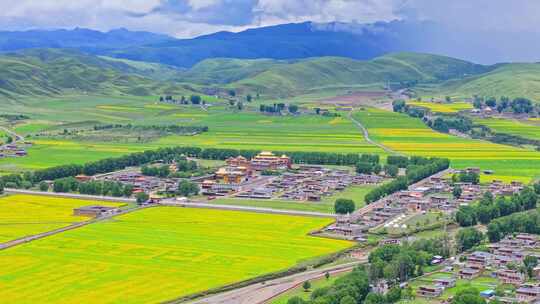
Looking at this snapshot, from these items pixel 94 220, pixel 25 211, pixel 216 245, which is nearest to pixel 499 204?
pixel 216 245

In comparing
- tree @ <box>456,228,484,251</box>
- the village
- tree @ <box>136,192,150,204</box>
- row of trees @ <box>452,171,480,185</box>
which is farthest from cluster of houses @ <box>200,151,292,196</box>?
tree @ <box>456,228,484,251</box>

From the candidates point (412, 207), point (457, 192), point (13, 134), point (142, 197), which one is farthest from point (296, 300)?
point (13, 134)

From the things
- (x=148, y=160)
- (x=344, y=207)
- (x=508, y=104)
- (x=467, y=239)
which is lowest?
(x=467, y=239)

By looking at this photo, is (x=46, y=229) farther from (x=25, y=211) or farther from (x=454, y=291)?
(x=454, y=291)

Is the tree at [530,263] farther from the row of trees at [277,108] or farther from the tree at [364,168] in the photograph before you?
the row of trees at [277,108]

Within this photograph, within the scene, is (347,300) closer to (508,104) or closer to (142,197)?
(142,197)

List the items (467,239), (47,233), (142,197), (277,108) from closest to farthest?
1. (467,239)
2. (47,233)
3. (142,197)
4. (277,108)

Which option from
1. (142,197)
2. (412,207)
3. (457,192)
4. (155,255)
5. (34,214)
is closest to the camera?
(155,255)

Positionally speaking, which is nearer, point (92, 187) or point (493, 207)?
point (493, 207)
